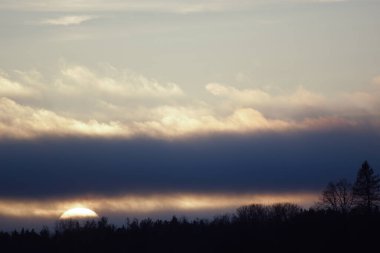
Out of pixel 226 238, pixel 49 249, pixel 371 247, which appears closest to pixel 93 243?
pixel 49 249

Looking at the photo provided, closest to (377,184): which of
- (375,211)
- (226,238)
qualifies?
(375,211)

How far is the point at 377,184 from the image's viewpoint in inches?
7165

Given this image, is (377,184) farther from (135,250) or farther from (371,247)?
(135,250)

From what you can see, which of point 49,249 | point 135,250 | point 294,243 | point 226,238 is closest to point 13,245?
point 49,249

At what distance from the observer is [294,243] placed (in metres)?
173

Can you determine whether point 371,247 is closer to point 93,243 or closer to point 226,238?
point 226,238

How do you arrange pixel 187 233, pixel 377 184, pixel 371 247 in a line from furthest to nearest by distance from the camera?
1. pixel 187 233
2. pixel 377 184
3. pixel 371 247

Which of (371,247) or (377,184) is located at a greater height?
(377,184)

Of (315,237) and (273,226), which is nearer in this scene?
(315,237)

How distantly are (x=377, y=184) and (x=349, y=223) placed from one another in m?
14.0

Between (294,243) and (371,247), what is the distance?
11.6 m

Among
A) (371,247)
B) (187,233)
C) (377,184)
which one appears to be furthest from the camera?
(187,233)

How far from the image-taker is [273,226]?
185875mm

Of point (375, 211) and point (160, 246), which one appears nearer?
point (375, 211)
